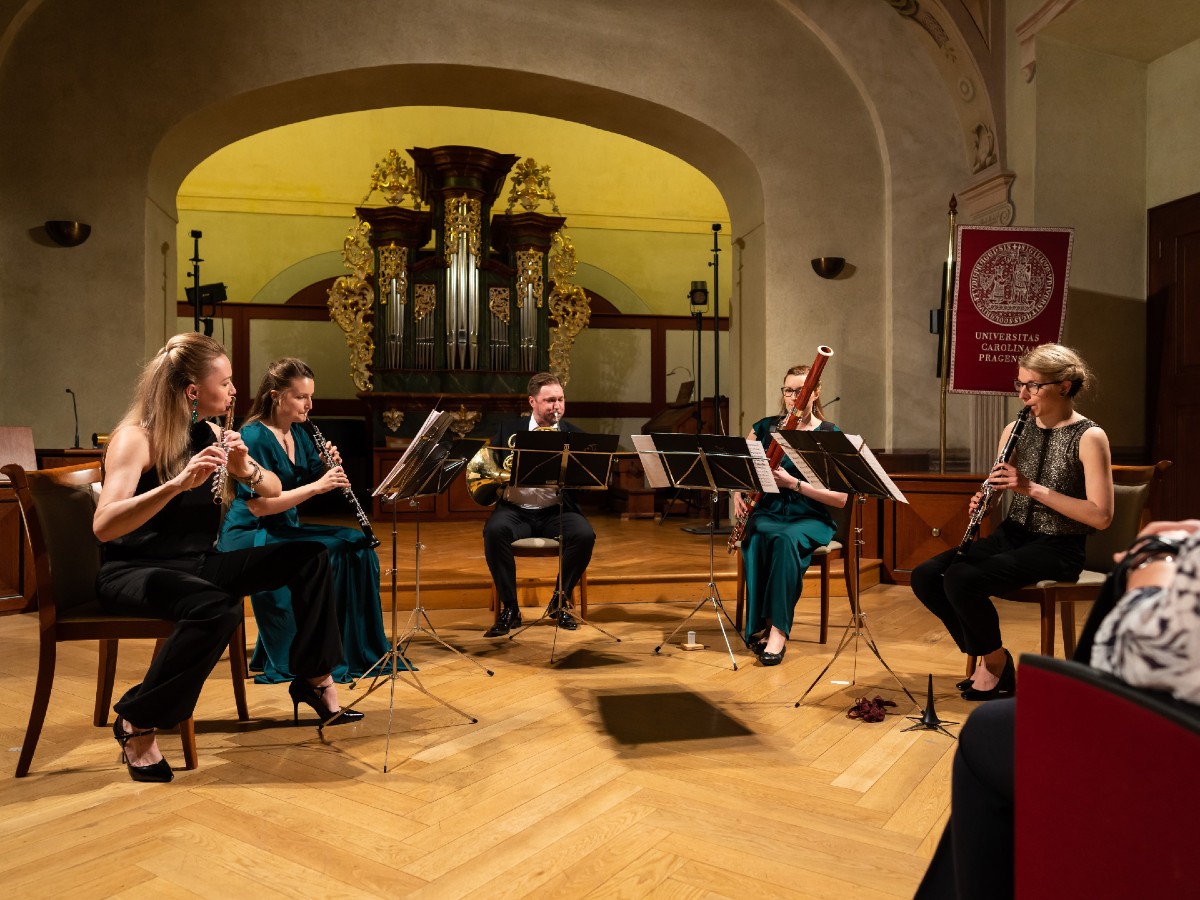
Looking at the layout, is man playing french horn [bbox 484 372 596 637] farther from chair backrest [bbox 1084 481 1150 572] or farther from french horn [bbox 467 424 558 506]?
chair backrest [bbox 1084 481 1150 572]

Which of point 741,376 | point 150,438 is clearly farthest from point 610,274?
point 150,438

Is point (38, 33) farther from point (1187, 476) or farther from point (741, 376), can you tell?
point (1187, 476)

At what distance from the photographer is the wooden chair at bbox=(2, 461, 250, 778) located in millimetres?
2586

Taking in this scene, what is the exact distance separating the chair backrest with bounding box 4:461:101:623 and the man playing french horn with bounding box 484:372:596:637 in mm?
1816

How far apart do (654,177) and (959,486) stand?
662 centimetres

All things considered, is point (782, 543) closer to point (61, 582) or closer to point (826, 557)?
point (826, 557)

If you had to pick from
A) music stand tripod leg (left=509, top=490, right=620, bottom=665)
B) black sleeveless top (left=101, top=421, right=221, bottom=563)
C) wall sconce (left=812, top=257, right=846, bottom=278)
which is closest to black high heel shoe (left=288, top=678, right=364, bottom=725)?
black sleeveless top (left=101, top=421, right=221, bottom=563)

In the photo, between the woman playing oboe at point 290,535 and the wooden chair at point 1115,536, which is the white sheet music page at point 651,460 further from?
the wooden chair at point 1115,536

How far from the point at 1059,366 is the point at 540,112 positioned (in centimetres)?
472

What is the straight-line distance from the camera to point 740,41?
6.37 m

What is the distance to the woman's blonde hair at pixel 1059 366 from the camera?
318cm

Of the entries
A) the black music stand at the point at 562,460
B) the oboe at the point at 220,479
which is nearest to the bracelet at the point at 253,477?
the oboe at the point at 220,479

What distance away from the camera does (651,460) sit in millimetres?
3627

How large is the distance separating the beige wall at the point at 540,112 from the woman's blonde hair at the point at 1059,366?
3224 millimetres
